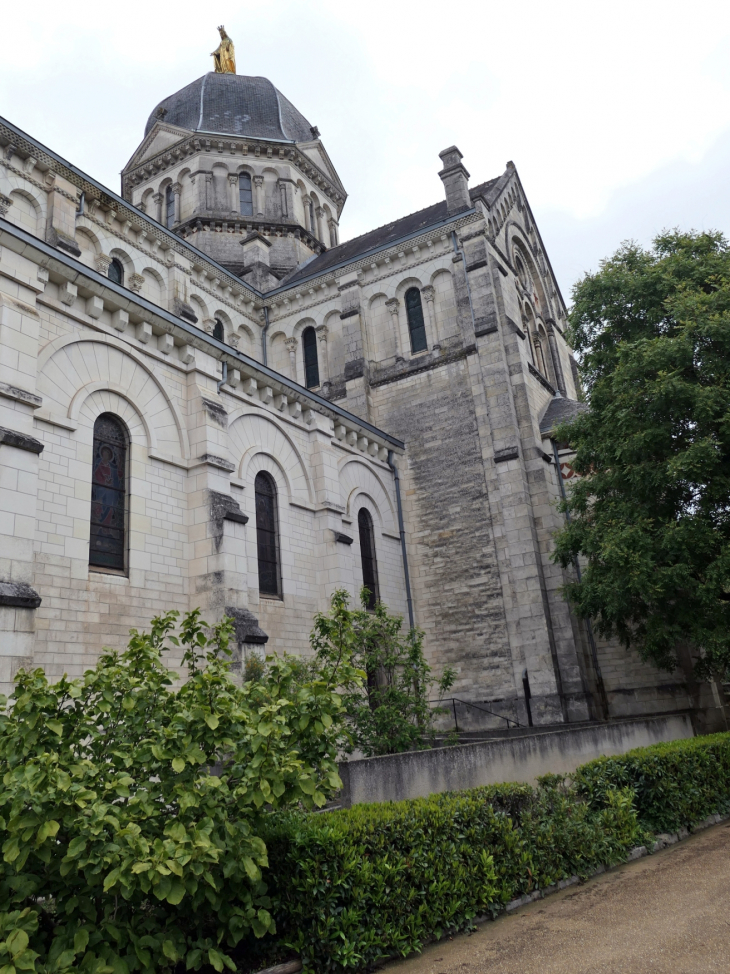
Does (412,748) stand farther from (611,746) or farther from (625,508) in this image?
(625,508)

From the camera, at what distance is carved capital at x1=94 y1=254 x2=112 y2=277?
2000cm

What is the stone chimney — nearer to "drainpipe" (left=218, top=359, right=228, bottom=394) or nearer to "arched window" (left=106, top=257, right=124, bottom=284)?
"arched window" (left=106, top=257, right=124, bottom=284)

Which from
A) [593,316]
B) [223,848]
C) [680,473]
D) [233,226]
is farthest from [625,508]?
[233,226]

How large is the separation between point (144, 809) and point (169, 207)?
1229 inches

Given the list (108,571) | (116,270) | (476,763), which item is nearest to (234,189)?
(116,270)

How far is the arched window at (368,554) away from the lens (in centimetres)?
2002

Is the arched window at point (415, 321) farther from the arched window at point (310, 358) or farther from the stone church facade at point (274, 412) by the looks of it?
the arched window at point (310, 358)

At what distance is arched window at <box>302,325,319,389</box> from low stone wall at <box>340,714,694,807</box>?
16.5 m

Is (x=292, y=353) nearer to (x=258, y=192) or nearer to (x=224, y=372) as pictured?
(x=258, y=192)

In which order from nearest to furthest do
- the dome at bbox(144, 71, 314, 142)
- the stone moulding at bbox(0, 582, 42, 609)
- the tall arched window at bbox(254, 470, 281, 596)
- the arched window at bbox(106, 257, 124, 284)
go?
the stone moulding at bbox(0, 582, 42, 609) → the tall arched window at bbox(254, 470, 281, 596) → the arched window at bbox(106, 257, 124, 284) → the dome at bbox(144, 71, 314, 142)

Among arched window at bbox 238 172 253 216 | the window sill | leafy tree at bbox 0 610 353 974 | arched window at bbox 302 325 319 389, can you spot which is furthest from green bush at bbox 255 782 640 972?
arched window at bbox 238 172 253 216

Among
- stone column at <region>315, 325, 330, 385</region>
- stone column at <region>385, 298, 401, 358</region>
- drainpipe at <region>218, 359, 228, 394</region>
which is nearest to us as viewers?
drainpipe at <region>218, 359, 228, 394</region>

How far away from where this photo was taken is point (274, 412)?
58.2 feet

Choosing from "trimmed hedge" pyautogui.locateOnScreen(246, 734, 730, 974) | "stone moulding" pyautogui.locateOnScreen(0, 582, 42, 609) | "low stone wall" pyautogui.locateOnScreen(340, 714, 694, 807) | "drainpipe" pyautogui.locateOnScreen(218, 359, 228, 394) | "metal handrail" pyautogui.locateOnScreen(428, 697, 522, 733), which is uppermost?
"drainpipe" pyautogui.locateOnScreen(218, 359, 228, 394)
